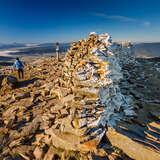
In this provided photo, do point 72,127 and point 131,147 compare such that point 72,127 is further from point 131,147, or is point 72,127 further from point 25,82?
point 25,82

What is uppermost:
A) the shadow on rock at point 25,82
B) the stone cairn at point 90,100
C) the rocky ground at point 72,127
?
the stone cairn at point 90,100

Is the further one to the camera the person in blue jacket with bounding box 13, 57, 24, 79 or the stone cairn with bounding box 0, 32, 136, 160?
the person in blue jacket with bounding box 13, 57, 24, 79

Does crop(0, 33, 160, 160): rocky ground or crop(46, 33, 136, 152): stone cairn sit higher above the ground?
crop(46, 33, 136, 152): stone cairn

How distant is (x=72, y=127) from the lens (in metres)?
17.4

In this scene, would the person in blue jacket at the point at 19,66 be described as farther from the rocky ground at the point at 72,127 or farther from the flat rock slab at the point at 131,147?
the flat rock slab at the point at 131,147

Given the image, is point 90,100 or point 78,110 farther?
point 90,100

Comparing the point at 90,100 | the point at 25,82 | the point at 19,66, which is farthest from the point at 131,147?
the point at 19,66

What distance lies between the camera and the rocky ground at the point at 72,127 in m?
16.0

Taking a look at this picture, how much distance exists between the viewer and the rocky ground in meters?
16.0

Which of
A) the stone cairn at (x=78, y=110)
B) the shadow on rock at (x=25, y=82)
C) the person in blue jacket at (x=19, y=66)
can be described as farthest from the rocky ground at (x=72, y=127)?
the person in blue jacket at (x=19, y=66)

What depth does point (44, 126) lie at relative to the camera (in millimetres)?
19625

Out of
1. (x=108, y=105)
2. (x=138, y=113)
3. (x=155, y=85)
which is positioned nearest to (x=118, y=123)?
(x=108, y=105)

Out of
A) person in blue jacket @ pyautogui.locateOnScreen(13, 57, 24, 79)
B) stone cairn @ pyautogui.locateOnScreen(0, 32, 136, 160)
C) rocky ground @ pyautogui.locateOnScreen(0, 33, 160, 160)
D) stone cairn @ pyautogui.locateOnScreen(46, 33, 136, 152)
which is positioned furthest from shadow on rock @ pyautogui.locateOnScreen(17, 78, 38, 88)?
stone cairn @ pyautogui.locateOnScreen(46, 33, 136, 152)

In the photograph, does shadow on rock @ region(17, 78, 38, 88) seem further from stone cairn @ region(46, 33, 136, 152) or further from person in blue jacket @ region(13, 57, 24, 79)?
stone cairn @ region(46, 33, 136, 152)
